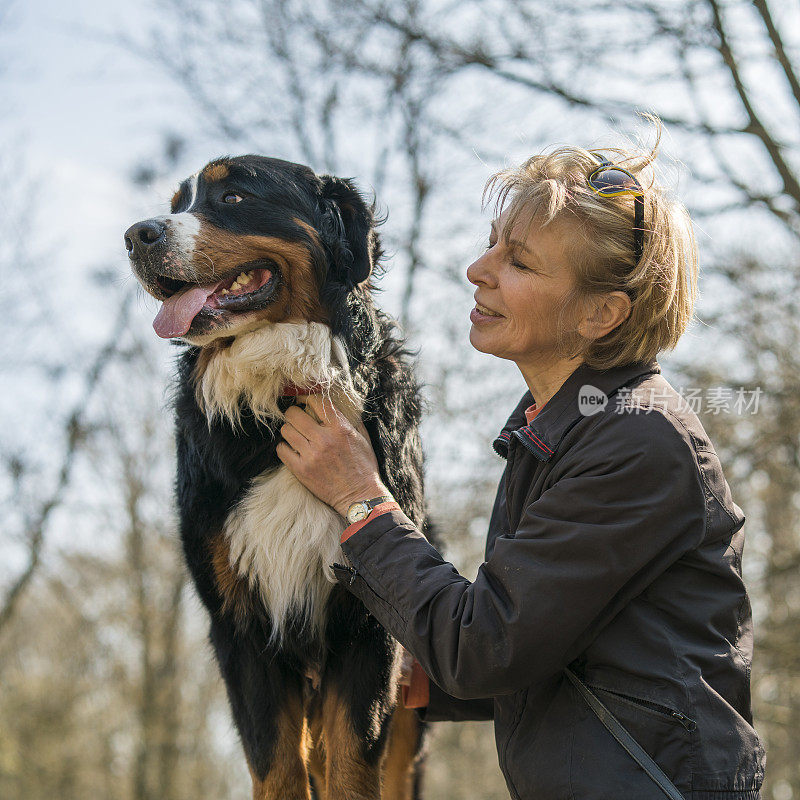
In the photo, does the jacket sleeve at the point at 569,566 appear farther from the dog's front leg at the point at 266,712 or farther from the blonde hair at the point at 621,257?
the dog's front leg at the point at 266,712

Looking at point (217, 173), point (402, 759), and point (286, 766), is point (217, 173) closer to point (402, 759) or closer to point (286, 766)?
point (286, 766)

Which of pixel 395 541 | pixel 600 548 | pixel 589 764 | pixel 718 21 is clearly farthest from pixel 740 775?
pixel 718 21

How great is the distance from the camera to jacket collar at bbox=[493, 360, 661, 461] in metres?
1.91

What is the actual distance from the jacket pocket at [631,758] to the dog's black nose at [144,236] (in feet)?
5.71

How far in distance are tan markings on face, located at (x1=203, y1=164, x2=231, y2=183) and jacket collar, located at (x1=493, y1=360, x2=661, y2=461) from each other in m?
1.32

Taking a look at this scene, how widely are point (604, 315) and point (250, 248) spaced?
3.59ft

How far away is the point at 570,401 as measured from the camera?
1.97 m

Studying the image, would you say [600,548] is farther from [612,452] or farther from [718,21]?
[718,21]

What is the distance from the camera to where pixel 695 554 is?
1.77 metres

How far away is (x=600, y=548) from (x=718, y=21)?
4513 mm

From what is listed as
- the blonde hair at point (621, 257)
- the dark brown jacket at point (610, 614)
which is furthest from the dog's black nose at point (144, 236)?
the dark brown jacket at point (610, 614)

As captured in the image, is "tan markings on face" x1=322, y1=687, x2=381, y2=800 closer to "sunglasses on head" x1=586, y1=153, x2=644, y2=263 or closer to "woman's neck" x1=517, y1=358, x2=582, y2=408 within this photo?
"woman's neck" x1=517, y1=358, x2=582, y2=408

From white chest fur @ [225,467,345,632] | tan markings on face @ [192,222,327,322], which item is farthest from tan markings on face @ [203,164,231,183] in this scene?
white chest fur @ [225,467,345,632]

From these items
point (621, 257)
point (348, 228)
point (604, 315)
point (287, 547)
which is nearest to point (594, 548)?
point (604, 315)
